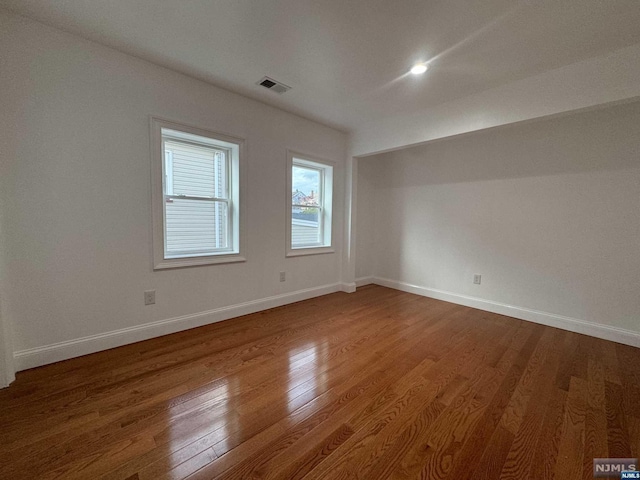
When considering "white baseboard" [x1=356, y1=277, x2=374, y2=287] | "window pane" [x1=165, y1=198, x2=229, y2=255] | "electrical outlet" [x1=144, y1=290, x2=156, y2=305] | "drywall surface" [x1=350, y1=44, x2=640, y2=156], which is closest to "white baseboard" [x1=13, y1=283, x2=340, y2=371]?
"electrical outlet" [x1=144, y1=290, x2=156, y2=305]

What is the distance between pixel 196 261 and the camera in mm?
2684

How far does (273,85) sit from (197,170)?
121 centimetres

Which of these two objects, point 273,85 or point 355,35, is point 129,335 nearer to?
point 273,85

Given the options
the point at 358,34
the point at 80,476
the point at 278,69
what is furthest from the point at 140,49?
the point at 80,476

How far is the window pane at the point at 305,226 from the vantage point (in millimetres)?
3732

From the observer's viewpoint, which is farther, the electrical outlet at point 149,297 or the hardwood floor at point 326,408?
the electrical outlet at point 149,297

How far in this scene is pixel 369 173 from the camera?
4.50m

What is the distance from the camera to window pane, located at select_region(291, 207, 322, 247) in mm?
3732

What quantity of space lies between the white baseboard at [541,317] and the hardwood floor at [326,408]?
0.15 metres

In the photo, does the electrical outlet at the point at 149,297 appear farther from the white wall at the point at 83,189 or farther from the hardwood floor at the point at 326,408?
the hardwood floor at the point at 326,408

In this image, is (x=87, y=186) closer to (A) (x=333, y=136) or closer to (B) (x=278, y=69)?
(B) (x=278, y=69)

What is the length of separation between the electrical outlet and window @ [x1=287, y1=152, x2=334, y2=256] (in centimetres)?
161

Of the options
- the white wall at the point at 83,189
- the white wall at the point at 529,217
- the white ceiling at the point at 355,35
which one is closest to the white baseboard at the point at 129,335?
the white wall at the point at 83,189

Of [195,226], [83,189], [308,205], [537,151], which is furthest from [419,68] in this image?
[83,189]
